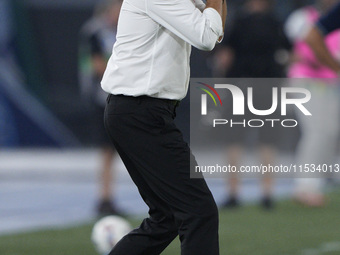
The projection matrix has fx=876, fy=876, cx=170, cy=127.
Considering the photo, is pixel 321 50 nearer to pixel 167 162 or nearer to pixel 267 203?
pixel 167 162

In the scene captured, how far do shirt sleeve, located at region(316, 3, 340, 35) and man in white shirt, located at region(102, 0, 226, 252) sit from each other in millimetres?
1789

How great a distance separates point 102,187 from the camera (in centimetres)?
932

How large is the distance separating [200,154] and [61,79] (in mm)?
2976

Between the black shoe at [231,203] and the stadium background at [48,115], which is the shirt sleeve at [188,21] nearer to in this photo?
the black shoe at [231,203]

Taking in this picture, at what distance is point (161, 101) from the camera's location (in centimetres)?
470

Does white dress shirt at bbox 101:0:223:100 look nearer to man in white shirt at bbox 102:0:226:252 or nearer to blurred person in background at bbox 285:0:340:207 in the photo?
man in white shirt at bbox 102:0:226:252

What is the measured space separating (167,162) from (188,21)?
0.76 m

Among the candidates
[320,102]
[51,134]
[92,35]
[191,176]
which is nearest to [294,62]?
A: [320,102]

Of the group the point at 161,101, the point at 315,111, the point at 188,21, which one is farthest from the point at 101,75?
the point at 188,21

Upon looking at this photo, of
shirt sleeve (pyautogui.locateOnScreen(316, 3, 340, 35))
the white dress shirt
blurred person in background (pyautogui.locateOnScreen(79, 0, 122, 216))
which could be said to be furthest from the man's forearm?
blurred person in background (pyautogui.locateOnScreen(79, 0, 122, 216))

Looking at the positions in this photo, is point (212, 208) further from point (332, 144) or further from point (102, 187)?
point (332, 144)

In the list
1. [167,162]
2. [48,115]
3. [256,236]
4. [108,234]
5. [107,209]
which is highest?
[167,162]

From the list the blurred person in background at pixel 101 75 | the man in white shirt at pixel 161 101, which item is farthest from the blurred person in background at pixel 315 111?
the man in white shirt at pixel 161 101

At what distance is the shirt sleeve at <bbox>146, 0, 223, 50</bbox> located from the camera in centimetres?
451
